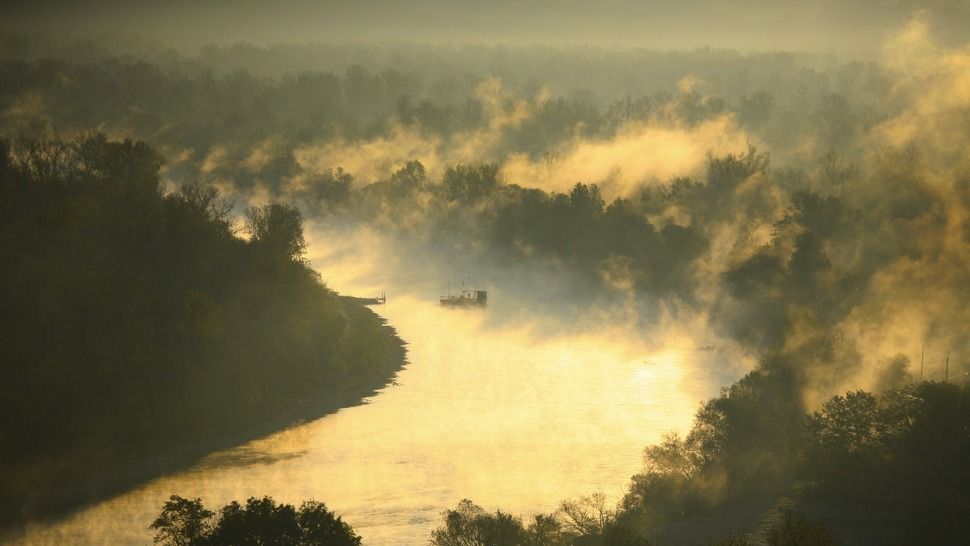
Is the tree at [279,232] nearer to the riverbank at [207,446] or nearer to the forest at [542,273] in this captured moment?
the forest at [542,273]

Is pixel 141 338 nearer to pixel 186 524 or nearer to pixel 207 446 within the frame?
pixel 207 446

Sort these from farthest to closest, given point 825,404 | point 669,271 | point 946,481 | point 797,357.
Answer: point 669,271
point 797,357
point 825,404
point 946,481

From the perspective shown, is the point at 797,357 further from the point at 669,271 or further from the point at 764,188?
the point at 764,188

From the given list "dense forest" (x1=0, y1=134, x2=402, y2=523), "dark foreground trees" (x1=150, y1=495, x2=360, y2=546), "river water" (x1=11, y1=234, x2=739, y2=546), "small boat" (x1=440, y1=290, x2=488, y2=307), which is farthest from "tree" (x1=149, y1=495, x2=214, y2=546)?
"small boat" (x1=440, y1=290, x2=488, y2=307)

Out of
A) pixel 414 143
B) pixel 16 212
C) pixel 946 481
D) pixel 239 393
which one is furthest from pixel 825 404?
pixel 414 143

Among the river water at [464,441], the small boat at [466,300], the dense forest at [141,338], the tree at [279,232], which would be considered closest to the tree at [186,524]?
the river water at [464,441]
